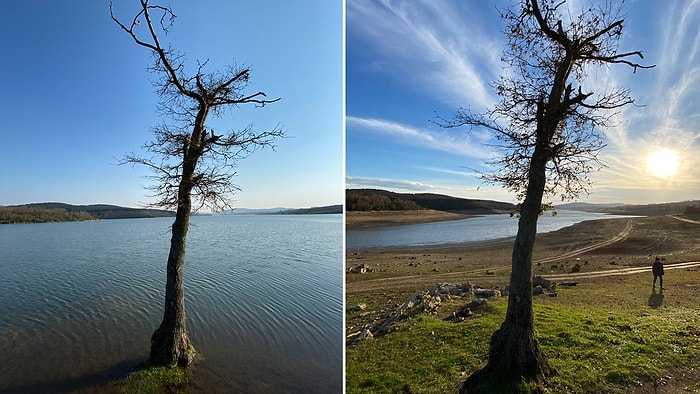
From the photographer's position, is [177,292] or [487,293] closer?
[177,292]

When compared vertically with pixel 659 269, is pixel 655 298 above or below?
below

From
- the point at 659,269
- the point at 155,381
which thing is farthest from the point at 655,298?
the point at 155,381

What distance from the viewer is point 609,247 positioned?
94.9 ft

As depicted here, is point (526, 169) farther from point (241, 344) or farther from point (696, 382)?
point (241, 344)

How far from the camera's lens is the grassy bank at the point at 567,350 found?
208 inches

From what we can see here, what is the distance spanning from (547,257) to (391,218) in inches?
1335

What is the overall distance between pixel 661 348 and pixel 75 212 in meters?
101

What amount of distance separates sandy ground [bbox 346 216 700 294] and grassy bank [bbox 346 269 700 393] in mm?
5697

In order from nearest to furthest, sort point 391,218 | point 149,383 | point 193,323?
1. point 149,383
2. point 193,323
3. point 391,218

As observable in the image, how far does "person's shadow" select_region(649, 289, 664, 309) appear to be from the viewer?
11.1m

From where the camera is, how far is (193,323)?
9.78 meters

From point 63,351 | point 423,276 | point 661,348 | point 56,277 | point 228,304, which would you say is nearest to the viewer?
point 661,348

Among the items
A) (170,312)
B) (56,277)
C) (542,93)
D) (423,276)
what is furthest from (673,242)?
(56,277)

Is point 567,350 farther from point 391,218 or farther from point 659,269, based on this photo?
point 391,218
